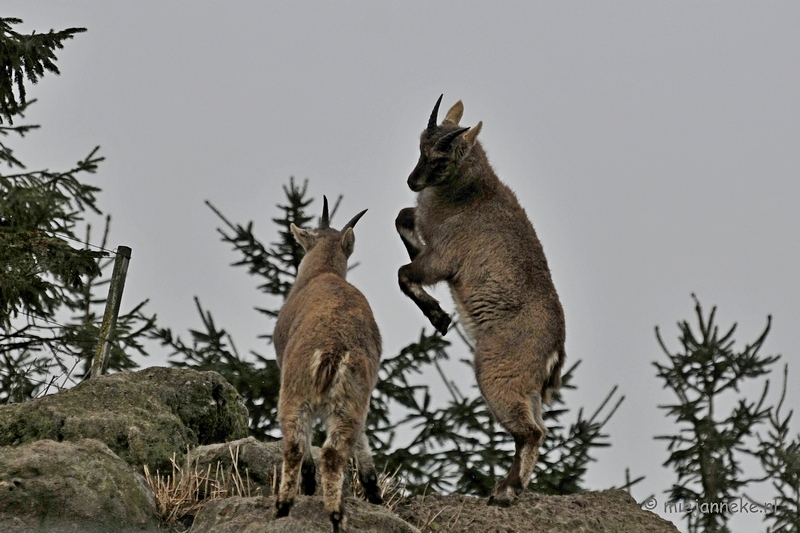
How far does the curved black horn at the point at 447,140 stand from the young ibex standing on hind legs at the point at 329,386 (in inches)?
95.8

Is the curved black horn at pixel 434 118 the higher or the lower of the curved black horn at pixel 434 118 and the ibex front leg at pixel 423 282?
the higher

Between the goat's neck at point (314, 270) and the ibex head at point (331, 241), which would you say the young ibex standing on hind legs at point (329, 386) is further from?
the ibex head at point (331, 241)

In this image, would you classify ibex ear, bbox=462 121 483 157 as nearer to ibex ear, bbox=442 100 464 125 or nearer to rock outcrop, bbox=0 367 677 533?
ibex ear, bbox=442 100 464 125

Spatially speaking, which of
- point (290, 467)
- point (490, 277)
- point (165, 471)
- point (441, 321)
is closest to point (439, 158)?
point (490, 277)

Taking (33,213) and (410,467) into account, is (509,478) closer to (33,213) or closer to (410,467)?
(410,467)

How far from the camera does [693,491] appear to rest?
11742mm

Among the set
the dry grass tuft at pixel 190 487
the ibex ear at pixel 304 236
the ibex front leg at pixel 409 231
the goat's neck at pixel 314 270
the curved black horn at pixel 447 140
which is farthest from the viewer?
the ibex front leg at pixel 409 231

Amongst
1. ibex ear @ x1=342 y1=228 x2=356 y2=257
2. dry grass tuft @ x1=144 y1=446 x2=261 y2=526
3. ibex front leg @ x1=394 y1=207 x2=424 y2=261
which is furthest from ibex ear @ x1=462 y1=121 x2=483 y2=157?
dry grass tuft @ x1=144 y1=446 x2=261 y2=526

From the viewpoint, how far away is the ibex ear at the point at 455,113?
1148 centimetres

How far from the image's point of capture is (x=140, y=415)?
859 cm

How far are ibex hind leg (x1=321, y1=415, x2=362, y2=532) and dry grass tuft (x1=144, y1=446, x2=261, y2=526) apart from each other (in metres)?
1.24

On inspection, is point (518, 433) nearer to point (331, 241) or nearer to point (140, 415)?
point (331, 241)

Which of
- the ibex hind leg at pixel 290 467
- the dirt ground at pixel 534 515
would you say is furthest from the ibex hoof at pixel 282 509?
the dirt ground at pixel 534 515

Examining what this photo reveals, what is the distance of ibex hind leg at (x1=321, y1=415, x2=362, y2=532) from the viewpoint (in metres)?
6.68
